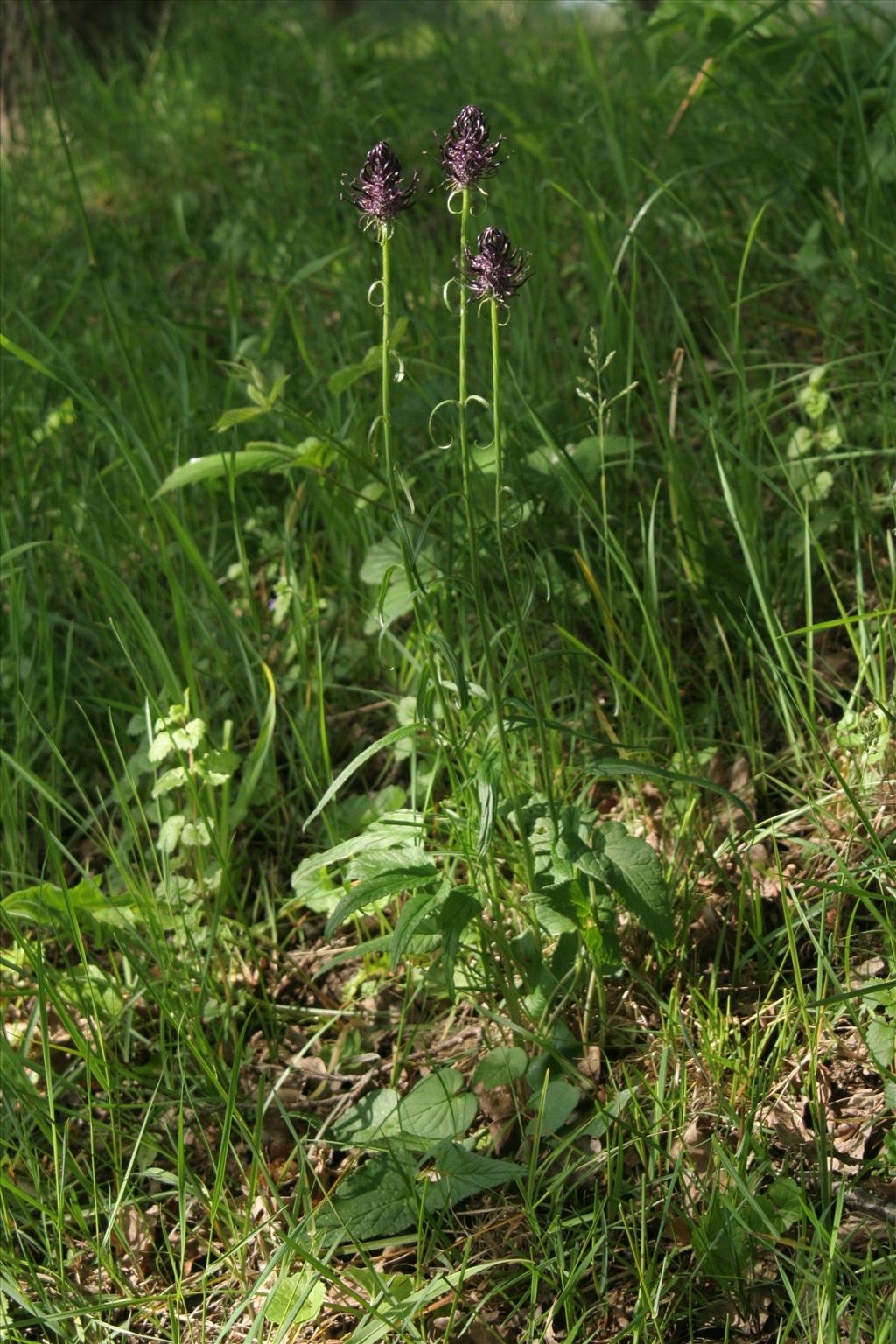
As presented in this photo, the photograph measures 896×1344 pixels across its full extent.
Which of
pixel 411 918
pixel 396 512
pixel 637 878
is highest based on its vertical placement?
pixel 396 512

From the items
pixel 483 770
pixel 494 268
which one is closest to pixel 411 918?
pixel 483 770

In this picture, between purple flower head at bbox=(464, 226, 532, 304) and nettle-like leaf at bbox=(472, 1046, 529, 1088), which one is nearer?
purple flower head at bbox=(464, 226, 532, 304)

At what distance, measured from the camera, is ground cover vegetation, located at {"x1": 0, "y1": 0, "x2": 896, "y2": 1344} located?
1.52 m

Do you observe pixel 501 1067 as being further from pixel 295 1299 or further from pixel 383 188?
pixel 383 188

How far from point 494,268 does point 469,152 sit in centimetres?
13

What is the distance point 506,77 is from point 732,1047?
3.68 meters

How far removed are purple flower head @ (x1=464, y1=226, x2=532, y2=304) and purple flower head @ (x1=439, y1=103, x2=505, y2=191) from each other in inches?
2.6

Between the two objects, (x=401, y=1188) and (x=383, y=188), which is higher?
(x=383, y=188)

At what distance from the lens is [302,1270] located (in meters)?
1.51

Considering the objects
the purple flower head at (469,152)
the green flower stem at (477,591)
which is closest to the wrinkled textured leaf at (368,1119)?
the green flower stem at (477,591)

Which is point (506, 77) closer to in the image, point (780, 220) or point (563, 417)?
point (780, 220)

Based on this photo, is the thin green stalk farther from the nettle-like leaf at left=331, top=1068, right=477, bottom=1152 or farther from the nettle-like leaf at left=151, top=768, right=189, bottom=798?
the nettle-like leaf at left=151, top=768, right=189, bottom=798

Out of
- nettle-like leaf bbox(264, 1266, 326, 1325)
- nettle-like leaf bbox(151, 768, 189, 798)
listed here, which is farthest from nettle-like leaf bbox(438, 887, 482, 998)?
nettle-like leaf bbox(151, 768, 189, 798)

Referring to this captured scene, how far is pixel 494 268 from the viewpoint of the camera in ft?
4.57
